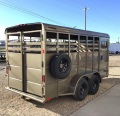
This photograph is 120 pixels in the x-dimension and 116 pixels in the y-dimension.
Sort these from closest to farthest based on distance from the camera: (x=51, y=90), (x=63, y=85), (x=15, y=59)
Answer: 1. (x=51, y=90)
2. (x=63, y=85)
3. (x=15, y=59)

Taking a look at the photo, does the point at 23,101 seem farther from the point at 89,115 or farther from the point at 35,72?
the point at 89,115

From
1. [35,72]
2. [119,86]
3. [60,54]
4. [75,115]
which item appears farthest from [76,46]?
[119,86]

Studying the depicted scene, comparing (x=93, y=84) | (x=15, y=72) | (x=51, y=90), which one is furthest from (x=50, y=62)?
(x=93, y=84)

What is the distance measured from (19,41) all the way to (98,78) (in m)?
3.57

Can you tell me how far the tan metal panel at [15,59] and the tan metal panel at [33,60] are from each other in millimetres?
359

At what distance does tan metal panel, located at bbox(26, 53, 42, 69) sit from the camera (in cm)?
487

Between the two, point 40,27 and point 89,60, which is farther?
point 89,60

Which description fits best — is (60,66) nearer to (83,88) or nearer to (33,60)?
(33,60)

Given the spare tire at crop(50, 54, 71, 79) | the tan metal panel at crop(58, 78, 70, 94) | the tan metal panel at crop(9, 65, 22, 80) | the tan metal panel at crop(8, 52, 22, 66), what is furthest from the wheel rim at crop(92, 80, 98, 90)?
the tan metal panel at crop(8, 52, 22, 66)

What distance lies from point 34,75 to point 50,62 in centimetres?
64

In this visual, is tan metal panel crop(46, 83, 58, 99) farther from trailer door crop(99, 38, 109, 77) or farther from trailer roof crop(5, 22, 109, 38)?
trailer door crop(99, 38, 109, 77)

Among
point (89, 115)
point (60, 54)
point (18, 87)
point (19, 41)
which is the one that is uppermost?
point (19, 41)

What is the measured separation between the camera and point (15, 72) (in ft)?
18.5

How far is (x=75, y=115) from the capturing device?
4.66 metres
